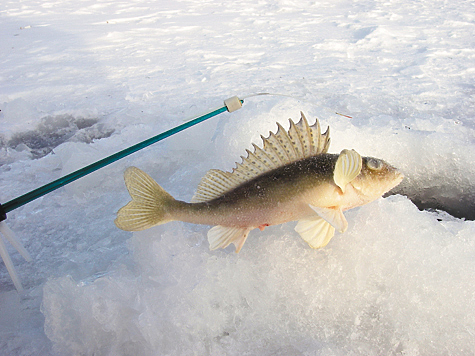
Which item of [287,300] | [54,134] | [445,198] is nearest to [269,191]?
[287,300]

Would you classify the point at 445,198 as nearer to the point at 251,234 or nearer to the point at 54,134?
the point at 251,234

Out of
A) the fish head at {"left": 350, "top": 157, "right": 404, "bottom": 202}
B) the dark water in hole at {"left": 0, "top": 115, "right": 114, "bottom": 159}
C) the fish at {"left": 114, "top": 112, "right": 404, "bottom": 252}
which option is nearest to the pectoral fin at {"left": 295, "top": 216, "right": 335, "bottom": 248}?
the fish at {"left": 114, "top": 112, "right": 404, "bottom": 252}

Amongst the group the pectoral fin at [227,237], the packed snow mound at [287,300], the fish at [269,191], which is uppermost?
the fish at [269,191]

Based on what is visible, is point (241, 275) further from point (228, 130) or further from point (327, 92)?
point (327, 92)

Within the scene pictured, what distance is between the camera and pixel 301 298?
43.6 inches

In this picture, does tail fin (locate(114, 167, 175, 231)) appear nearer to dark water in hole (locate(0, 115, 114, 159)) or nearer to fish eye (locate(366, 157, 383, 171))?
fish eye (locate(366, 157, 383, 171))

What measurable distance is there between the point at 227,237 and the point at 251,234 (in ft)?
0.78

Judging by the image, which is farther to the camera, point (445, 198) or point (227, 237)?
point (445, 198)

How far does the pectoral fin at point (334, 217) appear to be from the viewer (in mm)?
955

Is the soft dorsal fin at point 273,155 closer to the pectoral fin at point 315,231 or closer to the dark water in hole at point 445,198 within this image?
the pectoral fin at point 315,231

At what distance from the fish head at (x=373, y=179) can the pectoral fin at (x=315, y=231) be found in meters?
0.15

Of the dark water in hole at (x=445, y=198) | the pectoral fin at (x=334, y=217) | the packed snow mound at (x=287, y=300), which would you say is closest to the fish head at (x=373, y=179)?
the pectoral fin at (x=334, y=217)

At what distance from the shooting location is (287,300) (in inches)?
43.6

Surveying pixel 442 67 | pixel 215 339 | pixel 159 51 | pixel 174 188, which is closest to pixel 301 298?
pixel 215 339
